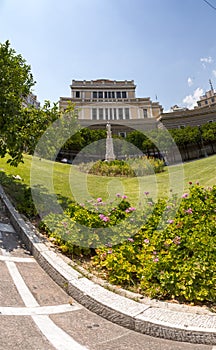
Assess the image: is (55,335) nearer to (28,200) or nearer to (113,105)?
(28,200)

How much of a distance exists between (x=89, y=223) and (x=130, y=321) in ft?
8.94

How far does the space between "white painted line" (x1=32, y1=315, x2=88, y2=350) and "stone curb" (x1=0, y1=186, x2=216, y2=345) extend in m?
0.63

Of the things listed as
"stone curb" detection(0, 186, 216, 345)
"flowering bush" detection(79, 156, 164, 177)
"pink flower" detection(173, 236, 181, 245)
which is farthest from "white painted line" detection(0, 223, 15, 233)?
"flowering bush" detection(79, 156, 164, 177)

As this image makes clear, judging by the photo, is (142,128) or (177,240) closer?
(177,240)

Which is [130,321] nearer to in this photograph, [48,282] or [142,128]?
[48,282]

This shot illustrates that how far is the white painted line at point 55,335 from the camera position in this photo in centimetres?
250

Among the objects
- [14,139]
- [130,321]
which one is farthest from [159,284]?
[14,139]

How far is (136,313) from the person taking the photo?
2936 millimetres

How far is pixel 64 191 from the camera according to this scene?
10.8 m

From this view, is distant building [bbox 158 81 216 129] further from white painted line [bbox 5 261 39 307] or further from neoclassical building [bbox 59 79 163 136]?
white painted line [bbox 5 261 39 307]

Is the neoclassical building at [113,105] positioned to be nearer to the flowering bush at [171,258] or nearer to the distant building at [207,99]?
the distant building at [207,99]

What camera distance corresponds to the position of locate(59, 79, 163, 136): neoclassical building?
56031 mm

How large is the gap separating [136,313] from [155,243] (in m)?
1.64

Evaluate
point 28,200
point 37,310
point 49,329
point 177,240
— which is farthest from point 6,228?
point 177,240
